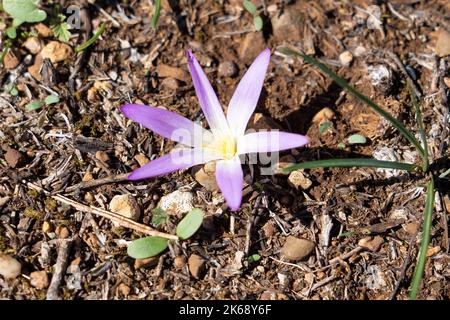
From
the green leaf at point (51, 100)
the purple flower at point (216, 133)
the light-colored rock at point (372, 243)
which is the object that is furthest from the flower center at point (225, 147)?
the green leaf at point (51, 100)

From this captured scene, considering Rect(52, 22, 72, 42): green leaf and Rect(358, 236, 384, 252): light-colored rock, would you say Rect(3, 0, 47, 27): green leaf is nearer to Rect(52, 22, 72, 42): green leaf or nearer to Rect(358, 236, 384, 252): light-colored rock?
Answer: Rect(52, 22, 72, 42): green leaf

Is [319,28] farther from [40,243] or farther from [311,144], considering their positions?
[40,243]

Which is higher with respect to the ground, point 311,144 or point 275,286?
point 311,144

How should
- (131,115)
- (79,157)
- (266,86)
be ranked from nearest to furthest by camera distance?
(131,115) < (79,157) < (266,86)

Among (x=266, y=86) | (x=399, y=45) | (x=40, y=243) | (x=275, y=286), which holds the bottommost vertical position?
(x=275, y=286)

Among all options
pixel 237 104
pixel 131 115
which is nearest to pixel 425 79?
pixel 237 104

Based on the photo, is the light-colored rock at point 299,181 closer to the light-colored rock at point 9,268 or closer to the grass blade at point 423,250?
the grass blade at point 423,250
